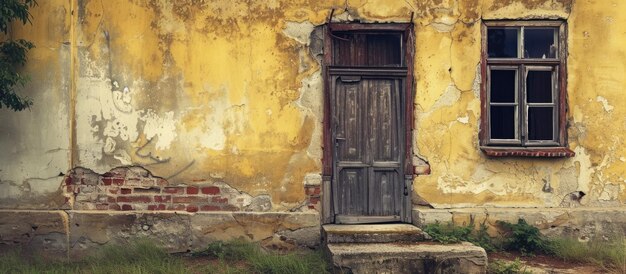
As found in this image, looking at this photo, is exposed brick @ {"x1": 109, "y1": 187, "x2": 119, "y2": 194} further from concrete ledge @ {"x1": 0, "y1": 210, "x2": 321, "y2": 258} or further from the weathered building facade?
concrete ledge @ {"x1": 0, "y1": 210, "x2": 321, "y2": 258}

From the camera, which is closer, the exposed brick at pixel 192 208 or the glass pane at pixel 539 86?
the exposed brick at pixel 192 208

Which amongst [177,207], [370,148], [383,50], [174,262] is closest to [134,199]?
[177,207]

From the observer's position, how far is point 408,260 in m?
5.44

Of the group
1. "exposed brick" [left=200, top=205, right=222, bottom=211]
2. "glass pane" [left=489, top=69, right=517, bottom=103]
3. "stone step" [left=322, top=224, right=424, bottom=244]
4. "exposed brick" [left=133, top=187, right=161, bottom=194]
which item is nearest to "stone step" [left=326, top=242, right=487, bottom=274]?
"stone step" [left=322, top=224, right=424, bottom=244]

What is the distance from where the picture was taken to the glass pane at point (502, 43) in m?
6.60

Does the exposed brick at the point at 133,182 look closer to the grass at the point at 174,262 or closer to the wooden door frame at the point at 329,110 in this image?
the grass at the point at 174,262

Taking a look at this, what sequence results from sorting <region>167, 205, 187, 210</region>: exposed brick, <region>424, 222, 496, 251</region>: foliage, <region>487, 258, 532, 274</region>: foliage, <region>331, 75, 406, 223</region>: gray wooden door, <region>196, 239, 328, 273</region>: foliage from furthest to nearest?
<region>331, 75, 406, 223</region>: gray wooden door, <region>167, 205, 187, 210</region>: exposed brick, <region>424, 222, 496, 251</region>: foliage, <region>196, 239, 328, 273</region>: foliage, <region>487, 258, 532, 274</region>: foliage

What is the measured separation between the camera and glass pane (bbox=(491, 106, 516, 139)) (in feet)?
21.6

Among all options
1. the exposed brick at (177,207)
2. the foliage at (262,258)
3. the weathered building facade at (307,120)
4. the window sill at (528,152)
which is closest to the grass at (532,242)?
the weathered building facade at (307,120)

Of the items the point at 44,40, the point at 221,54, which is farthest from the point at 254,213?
the point at 44,40

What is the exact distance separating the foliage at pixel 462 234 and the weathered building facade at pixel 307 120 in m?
0.15

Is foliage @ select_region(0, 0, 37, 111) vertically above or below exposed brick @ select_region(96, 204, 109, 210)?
above

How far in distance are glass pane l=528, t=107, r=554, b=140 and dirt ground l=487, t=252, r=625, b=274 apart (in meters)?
1.39

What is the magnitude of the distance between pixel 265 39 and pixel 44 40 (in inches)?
96.1
